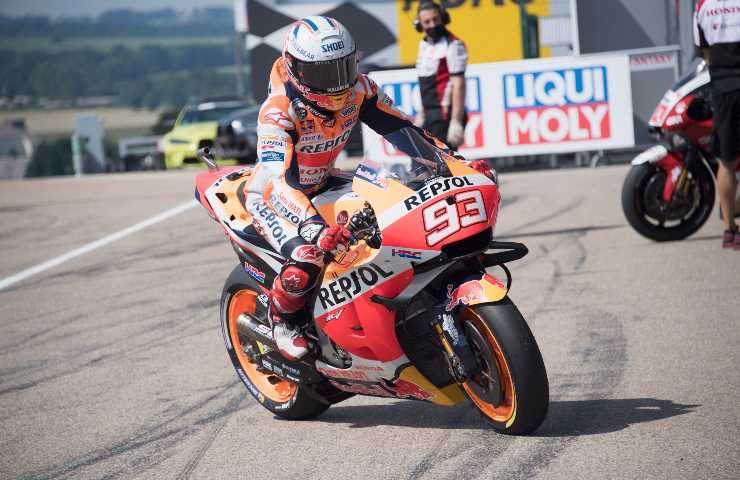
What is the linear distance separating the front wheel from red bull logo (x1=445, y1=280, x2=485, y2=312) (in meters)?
0.05

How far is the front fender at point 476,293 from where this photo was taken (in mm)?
4914

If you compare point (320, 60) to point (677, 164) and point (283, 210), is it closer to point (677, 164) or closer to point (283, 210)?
point (283, 210)

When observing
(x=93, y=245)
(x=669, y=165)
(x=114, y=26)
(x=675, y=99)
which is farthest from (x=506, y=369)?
(x=114, y=26)

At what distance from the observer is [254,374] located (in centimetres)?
639

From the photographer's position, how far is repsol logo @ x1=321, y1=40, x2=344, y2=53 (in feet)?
18.1

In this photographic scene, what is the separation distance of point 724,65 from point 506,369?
5.01 m

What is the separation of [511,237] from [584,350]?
14.4ft

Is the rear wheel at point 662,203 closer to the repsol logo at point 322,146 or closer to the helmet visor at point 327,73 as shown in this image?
the repsol logo at point 322,146

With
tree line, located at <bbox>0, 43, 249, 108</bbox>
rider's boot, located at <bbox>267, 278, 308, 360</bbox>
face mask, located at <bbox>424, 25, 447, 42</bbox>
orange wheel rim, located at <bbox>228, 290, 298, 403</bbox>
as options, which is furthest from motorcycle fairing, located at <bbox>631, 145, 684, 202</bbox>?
tree line, located at <bbox>0, 43, 249, 108</bbox>

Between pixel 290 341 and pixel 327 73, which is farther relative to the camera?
pixel 290 341

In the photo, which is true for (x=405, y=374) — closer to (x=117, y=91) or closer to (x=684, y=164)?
(x=684, y=164)

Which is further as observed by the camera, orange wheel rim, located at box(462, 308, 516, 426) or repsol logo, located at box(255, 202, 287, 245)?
repsol logo, located at box(255, 202, 287, 245)

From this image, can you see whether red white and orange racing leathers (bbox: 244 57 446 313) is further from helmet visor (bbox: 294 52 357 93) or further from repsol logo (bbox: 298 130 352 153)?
helmet visor (bbox: 294 52 357 93)

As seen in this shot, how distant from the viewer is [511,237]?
11180mm
